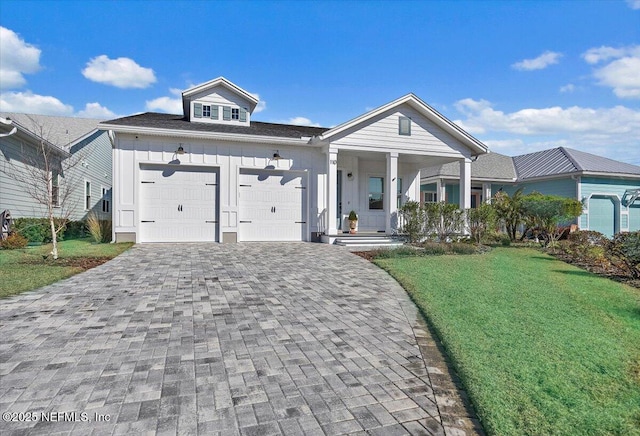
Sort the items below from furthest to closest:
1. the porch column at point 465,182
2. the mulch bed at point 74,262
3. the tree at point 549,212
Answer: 1. the porch column at point 465,182
2. the tree at point 549,212
3. the mulch bed at point 74,262

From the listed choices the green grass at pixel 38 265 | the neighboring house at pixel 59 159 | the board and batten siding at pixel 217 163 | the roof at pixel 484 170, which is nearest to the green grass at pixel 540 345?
the green grass at pixel 38 265

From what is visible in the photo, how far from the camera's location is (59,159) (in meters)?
14.2

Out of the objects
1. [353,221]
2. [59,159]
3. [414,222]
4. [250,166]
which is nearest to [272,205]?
[250,166]

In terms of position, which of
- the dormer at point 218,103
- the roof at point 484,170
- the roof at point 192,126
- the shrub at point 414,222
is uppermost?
the dormer at point 218,103

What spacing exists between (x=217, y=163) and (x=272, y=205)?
2.40 metres

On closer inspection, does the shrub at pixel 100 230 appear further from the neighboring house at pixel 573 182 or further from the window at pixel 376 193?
the neighboring house at pixel 573 182

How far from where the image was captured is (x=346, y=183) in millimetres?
13961

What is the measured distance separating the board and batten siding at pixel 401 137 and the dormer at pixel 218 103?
14.3ft

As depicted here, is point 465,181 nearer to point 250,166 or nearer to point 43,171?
point 250,166

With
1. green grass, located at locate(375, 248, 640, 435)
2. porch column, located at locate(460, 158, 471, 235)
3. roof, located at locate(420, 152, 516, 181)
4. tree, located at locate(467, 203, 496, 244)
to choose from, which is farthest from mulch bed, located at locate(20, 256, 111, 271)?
roof, located at locate(420, 152, 516, 181)

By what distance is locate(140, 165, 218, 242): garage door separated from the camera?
37.4 ft

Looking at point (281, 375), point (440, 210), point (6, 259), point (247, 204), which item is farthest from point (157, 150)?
point (281, 375)

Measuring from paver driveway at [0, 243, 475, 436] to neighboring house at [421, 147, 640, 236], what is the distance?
1539cm

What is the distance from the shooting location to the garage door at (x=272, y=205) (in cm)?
1234
